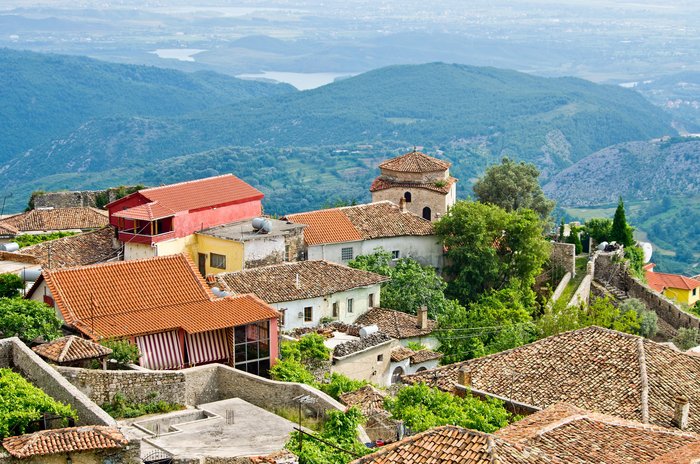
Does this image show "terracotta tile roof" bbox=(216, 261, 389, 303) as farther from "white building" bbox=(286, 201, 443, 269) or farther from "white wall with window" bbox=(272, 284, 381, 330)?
→ "white building" bbox=(286, 201, 443, 269)

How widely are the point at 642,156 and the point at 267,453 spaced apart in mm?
164356

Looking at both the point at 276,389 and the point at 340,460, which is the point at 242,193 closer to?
the point at 276,389

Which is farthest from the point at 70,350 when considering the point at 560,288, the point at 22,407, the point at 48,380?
the point at 560,288

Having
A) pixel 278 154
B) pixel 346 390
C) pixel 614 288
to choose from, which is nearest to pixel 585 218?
pixel 278 154

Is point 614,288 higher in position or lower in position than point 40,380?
lower

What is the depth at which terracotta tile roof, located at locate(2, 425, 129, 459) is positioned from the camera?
2217cm

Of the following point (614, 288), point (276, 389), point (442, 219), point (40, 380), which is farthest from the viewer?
point (614, 288)

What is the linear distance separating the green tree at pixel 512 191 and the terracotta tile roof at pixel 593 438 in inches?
1439

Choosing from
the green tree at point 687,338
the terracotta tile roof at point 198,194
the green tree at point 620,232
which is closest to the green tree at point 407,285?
the terracotta tile roof at point 198,194

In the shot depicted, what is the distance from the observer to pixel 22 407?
932 inches

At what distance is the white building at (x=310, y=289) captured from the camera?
4062 centimetres

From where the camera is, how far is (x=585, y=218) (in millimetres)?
149250

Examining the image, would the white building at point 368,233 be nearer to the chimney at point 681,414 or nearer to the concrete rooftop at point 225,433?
the concrete rooftop at point 225,433

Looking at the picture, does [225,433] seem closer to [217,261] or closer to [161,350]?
[161,350]
